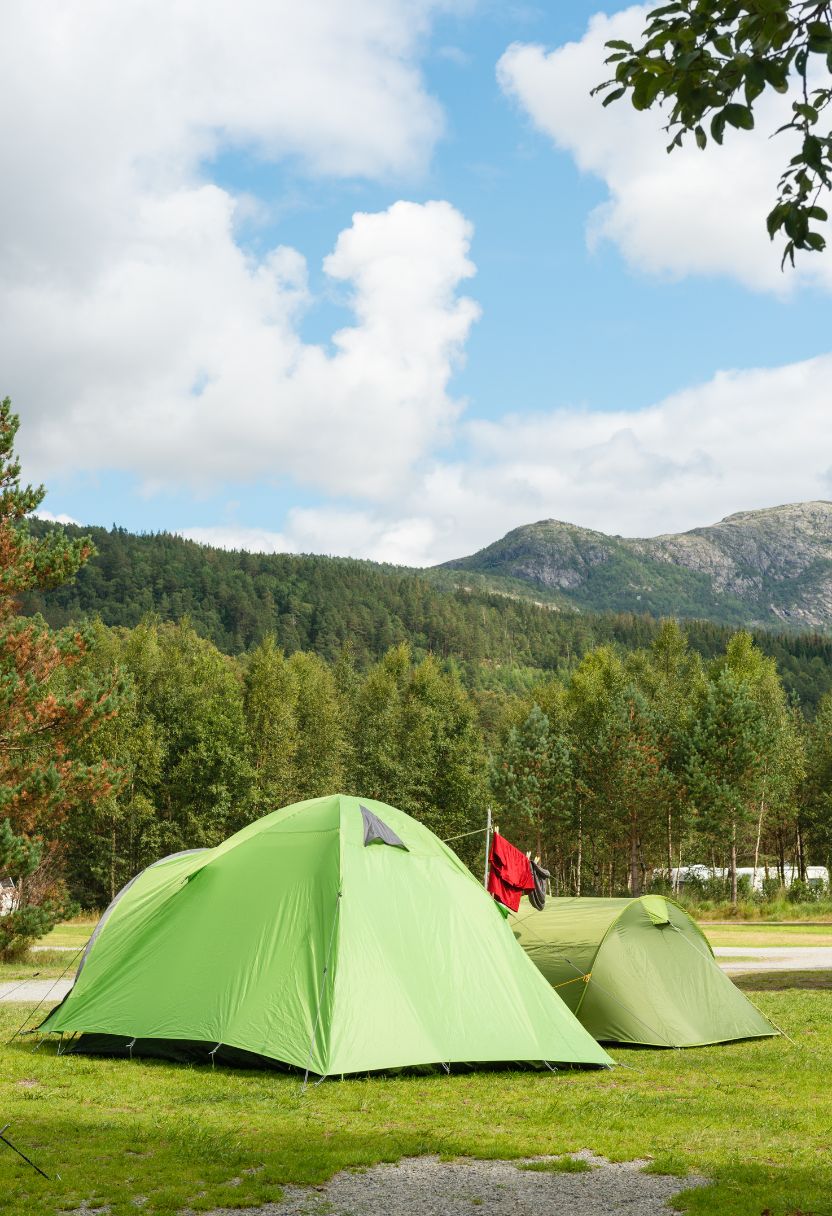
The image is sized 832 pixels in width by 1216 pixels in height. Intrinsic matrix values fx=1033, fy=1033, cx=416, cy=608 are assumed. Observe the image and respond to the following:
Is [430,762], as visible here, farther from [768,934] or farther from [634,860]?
[768,934]

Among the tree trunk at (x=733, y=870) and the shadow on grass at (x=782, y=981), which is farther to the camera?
the tree trunk at (x=733, y=870)

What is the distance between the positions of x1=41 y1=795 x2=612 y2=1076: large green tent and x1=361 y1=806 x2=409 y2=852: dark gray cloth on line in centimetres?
2

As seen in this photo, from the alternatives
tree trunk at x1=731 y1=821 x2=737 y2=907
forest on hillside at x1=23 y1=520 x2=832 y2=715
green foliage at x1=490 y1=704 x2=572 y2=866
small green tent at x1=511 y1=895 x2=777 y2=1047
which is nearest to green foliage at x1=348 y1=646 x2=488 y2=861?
green foliage at x1=490 y1=704 x2=572 y2=866

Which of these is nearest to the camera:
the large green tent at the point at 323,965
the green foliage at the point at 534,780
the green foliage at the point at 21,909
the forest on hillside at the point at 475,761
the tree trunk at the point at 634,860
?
the large green tent at the point at 323,965

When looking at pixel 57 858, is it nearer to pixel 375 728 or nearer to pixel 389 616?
pixel 375 728

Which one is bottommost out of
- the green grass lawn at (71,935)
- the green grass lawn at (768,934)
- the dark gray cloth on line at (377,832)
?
the green grass lawn at (71,935)

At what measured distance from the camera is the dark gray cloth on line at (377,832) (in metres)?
11.6

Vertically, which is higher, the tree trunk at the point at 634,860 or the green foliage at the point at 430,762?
the green foliage at the point at 430,762

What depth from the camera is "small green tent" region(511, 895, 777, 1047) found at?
12688mm

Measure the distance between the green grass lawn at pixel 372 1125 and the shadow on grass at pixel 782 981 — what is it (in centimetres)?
831

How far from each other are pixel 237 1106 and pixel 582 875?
178 ft

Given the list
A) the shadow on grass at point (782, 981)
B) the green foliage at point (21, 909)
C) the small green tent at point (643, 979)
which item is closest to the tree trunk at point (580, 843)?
the shadow on grass at point (782, 981)

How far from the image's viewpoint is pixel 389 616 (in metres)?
140

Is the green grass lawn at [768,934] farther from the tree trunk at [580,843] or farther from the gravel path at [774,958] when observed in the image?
the tree trunk at [580,843]
